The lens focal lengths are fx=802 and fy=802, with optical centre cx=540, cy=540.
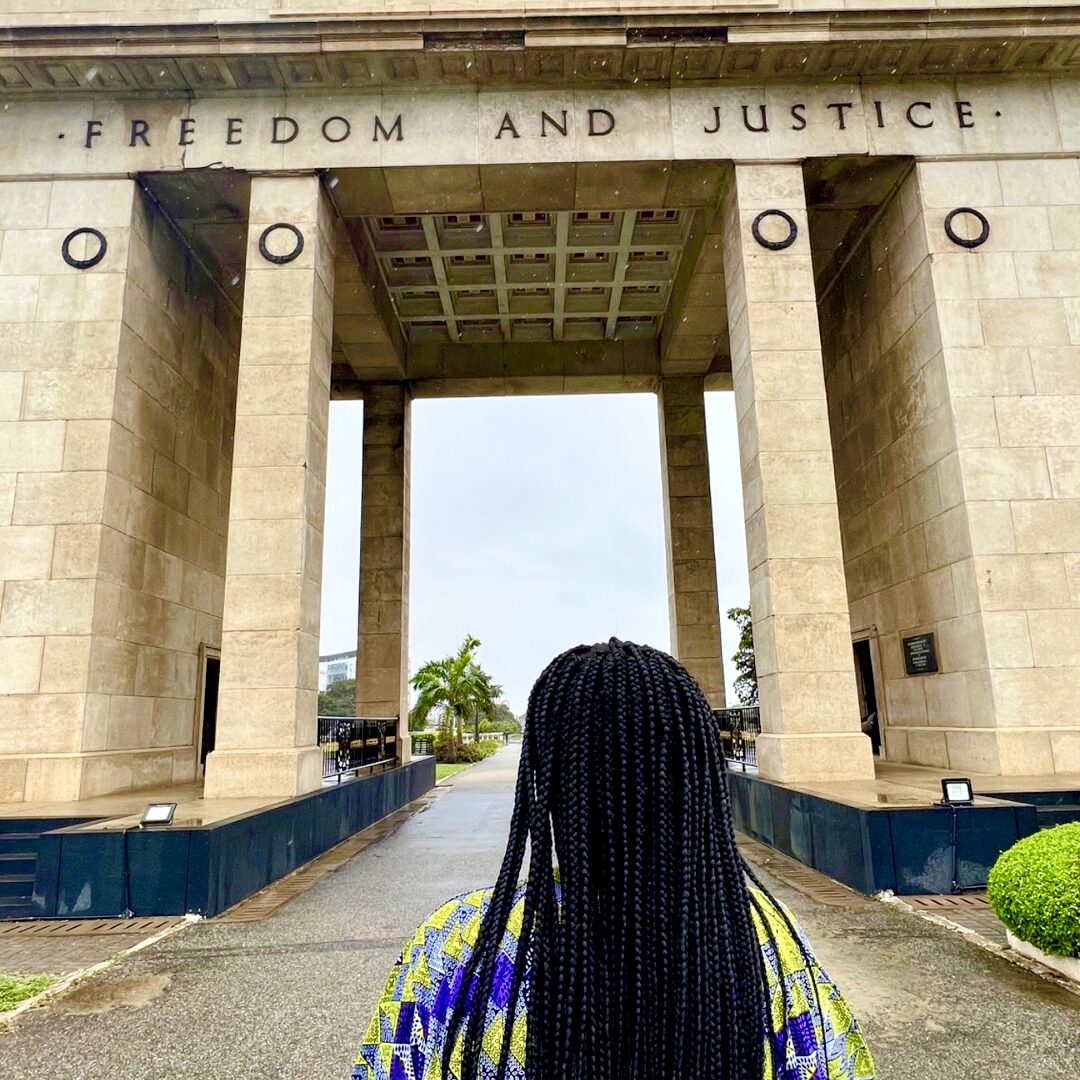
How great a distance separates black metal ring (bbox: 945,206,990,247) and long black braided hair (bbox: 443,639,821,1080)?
13.8 meters

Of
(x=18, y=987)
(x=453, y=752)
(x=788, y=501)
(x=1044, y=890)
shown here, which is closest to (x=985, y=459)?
(x=788, y=501)

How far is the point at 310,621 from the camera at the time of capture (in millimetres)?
12266

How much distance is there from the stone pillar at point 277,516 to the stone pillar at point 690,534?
1038 cm

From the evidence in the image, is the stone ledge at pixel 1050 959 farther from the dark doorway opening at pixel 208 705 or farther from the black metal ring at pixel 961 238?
the dark doorway opening at pixel 208 705

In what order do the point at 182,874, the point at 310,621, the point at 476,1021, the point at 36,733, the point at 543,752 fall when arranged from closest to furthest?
the point at 476,1021, the point at 543,752, the point at 182,874, the point at 36,733, the point at 310,621

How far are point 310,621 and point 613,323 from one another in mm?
12815

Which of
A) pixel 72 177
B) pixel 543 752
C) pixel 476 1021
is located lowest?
pixel 476 1021

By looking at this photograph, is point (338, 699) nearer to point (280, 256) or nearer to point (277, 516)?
point (277, 516)

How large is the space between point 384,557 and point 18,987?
50.2 feet

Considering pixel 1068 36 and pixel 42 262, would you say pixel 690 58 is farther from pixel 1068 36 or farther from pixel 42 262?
pixel 42 262

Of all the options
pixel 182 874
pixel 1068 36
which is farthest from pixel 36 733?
pixel 1068 36

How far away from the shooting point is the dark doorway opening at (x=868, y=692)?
15.9 metres

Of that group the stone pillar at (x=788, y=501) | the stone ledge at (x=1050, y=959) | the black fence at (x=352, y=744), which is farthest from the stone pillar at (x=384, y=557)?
the stone ledge at (x=1050, y=959)

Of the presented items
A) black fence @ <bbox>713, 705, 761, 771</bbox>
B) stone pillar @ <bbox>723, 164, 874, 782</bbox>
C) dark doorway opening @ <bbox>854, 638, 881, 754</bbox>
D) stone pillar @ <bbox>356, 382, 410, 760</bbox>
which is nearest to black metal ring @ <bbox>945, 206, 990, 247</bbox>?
stone pillar @ <bbox>723, 164, 874, 782</bbox>
